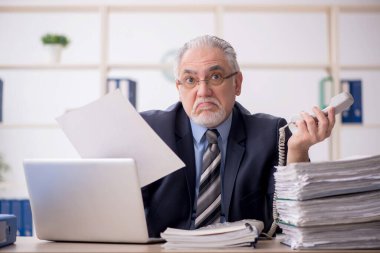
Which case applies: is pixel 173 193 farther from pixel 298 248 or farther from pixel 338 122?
pixel 338 122

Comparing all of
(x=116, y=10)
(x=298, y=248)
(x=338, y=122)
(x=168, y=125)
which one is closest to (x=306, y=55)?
(x=338, y=122)

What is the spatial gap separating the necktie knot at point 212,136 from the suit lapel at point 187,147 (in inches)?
3.0

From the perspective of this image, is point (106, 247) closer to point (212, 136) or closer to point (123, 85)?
point (212, 136)

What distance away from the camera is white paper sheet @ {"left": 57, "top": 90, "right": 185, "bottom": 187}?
121cm

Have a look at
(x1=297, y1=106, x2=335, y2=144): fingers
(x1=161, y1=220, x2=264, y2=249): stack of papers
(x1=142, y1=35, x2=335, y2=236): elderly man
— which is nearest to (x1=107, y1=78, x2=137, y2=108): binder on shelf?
(x1=142, y1=35, x2=335, y2=236): elderly man

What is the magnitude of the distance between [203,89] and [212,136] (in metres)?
0.18

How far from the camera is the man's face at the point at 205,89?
1.80 m

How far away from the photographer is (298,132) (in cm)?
140

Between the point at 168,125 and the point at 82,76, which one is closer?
the point at 168,125

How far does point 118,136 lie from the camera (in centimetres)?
124

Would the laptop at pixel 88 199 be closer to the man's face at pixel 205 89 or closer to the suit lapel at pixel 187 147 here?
the suit lapel at pixel 187 147

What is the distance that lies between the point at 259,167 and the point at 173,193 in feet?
1.10

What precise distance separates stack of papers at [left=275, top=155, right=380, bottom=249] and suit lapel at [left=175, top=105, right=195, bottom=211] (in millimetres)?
656

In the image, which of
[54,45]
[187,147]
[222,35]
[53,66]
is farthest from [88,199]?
[54,45]
